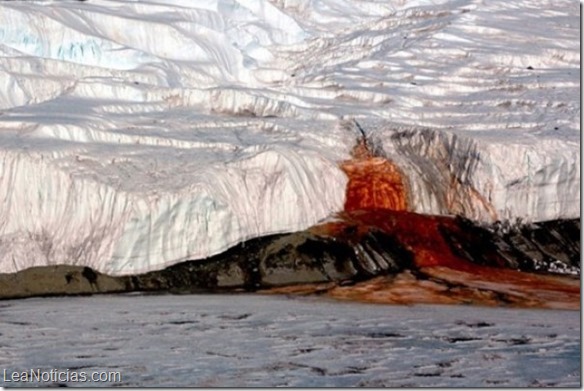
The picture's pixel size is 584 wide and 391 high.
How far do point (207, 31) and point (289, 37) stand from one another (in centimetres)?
471

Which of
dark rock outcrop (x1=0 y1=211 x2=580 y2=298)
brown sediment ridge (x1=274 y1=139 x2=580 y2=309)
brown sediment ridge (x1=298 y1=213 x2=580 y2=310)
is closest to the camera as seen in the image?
brown sediment ridge (x1=298 y1=213 x2=580 y2=310)

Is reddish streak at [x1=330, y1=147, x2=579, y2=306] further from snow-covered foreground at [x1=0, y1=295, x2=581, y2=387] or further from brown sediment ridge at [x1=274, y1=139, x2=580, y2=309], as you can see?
snow-covered foreground at [x1=0, y1=295, x2=581, y2=387]

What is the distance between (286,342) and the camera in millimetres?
16453

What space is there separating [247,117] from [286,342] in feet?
42.5

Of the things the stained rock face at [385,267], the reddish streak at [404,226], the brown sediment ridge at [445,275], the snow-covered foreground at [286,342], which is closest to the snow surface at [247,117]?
the reddish streak at [404,226]

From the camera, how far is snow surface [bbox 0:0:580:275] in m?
22.3

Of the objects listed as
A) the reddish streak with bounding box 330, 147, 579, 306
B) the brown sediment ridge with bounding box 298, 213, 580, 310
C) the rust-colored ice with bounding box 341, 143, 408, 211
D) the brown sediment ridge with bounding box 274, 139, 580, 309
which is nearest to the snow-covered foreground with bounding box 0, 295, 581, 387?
the brown sediment ridge with bounding box 298, 213, 580, 310

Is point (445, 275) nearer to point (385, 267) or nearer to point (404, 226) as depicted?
point (385, 267)

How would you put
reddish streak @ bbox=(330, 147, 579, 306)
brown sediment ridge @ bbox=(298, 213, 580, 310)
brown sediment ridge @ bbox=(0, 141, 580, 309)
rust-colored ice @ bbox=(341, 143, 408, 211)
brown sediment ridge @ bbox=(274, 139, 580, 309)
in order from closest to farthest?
brown sediment ridge @ bbox=(298, 213, 580, 310) < brown sediment ridge @ bbox=(274, 139, 580, 309) < brown sediment ridge @ bbox=(0, 141, 580, 309) < reddish streak @ bbox=(330, 147, 579, 306) < rust-colored ice @ bbox=(341, 143, 408, 211)

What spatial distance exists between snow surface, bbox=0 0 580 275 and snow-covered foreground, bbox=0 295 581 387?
275 centimetres

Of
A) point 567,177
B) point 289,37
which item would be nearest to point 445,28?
point 289,37

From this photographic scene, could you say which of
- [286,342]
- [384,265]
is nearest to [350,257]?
[384,265]

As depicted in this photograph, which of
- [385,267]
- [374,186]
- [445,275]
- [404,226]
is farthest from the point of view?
[374,186]

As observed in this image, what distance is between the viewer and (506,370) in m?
14.6
